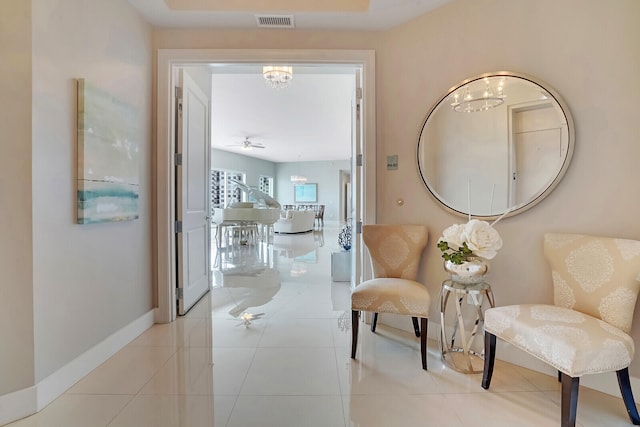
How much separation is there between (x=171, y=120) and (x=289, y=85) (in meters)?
2.46

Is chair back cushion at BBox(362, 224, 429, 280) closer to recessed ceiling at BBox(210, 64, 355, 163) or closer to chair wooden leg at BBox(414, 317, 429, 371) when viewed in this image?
chair wooden leg at BBox(414, 317, 429, 371)

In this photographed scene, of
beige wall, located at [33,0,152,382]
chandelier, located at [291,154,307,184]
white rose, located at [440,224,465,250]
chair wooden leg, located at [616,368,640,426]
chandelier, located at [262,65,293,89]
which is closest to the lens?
chair wooden leg, located at [616,368,640,426]

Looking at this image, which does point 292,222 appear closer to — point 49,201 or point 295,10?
point 295,10

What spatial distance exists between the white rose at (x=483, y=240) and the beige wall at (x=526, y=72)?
0.37 metres

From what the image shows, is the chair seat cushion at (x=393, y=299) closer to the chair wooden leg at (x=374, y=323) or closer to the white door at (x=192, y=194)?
the chair wooden leg at (x=374, y=323)

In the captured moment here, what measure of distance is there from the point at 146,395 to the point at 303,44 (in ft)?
9.00

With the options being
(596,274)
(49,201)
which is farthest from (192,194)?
(596,274)

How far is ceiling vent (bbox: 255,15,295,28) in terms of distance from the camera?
2.45 metres

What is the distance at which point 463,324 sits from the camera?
2074 millimetres

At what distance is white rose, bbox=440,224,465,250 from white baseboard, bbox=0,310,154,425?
236cm

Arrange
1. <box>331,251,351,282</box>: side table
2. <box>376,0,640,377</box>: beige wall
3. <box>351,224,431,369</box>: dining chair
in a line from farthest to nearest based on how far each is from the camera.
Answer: <box>331,251,351,282</box>: side table → <box>351,224,431,369</box>: dining chair → <box>376,0,640,377</box>: beige wall

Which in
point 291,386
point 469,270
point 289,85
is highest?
point 289,85

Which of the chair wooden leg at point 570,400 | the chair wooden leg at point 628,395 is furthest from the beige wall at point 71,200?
the chair wooden leg at point 628,395

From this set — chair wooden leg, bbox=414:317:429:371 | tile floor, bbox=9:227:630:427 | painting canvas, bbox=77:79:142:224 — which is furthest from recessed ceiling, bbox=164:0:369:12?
tile floor, bbox=9:227:630:427
